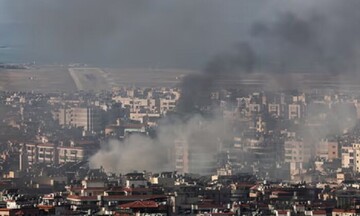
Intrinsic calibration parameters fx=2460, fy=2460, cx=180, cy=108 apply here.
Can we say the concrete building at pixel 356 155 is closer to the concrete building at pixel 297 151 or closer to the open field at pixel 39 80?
the concrete building at pixel 297 151

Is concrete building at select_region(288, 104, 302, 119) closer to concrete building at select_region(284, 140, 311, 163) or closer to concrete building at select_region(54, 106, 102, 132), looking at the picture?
concrete building at select_region(54, 106, 102, 132)

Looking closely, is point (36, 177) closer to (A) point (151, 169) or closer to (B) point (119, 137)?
(A) point (151, 169)

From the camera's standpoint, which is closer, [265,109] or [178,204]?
[178,204]

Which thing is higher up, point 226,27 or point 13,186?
point 226,27

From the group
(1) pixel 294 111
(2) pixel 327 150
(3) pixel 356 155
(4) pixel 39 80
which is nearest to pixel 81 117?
(1) pixel 294 111

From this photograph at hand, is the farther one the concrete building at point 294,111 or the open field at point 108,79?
the open field at point 108,79

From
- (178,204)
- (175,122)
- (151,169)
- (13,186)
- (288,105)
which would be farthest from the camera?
(288,105)

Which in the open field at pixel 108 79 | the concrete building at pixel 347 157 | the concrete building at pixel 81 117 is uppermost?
the open field at pixel 108 79

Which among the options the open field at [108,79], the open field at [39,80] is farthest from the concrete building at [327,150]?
the open field at [39,80]

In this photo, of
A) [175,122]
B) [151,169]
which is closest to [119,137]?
[175,122]

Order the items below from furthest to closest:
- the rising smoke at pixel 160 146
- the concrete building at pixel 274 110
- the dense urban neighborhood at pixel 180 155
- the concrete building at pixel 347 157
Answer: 1. the concrete building at pixel 274 110
2. the concrete building at pixel 347 157
3. the rising smoke at pixel 160 146
4. the dense urban neighborhood at pixel 180 155

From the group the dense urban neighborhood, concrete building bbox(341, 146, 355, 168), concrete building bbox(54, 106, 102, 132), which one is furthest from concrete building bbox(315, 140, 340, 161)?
concrete building bbox(54, 106, 102, 132)
